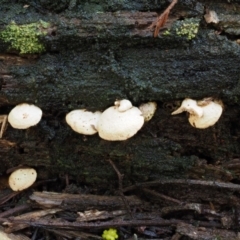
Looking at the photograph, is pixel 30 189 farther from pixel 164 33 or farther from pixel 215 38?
pixel 215 38

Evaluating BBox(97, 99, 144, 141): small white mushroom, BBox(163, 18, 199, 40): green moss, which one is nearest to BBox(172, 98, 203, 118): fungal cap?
BBox(97, 99, 144, 141): small white mushroom

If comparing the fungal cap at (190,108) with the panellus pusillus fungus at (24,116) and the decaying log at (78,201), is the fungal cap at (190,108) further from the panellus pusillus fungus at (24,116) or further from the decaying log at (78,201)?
the panellus pusillus fungus at (24,116)

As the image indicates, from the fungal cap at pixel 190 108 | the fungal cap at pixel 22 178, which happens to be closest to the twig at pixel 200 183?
the fungal cap at pixel 190 108

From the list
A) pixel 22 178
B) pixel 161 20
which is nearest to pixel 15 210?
pixel 22 178

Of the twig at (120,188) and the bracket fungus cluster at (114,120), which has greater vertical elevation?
the bracket fungus cluster at (114,120)

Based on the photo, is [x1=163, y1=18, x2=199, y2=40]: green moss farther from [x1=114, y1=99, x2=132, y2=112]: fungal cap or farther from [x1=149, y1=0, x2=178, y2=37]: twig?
[x1=114, y1=99, x2=132, y2=112]: fungal cap

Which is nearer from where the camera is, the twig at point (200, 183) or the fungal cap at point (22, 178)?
the twig at point (200, 183)

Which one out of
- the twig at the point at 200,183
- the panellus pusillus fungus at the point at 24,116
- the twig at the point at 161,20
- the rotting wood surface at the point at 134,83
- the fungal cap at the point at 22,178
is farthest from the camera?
the fungal cap at the point at 22,178
